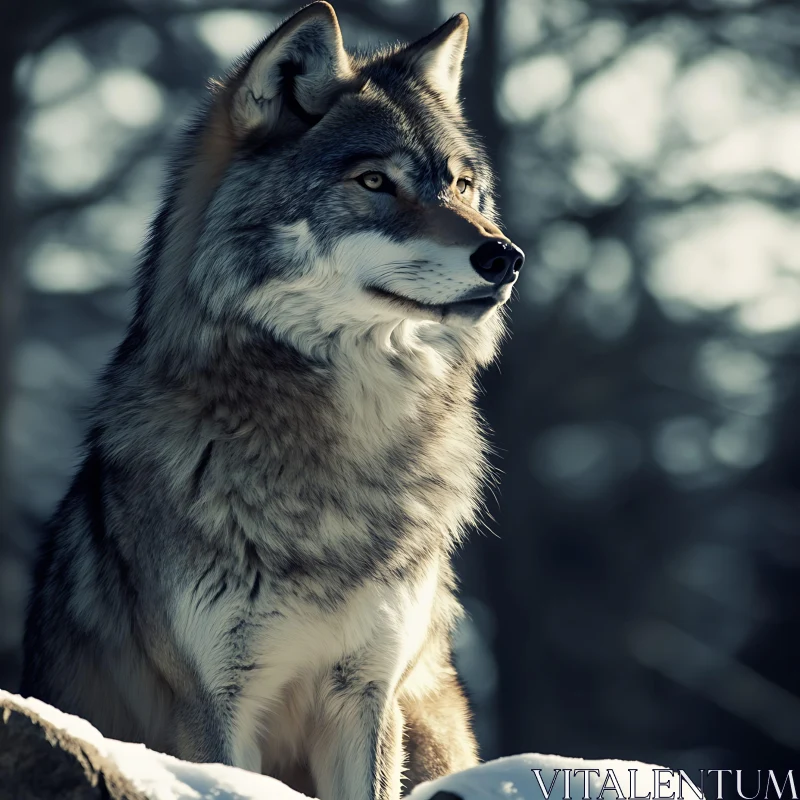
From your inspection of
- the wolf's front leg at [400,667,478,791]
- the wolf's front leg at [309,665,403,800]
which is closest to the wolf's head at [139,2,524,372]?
the wolf's front leg at [309,665,403,800]

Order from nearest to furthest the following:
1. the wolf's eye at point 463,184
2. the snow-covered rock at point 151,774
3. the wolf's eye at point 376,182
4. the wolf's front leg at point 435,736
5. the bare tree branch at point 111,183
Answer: the snow-covered rock at point 151,774
the wolf's eye at point 376,182
the wolf's eye at point 463,184
the wolf's front leg at point 435,736
the bare tree branch at point 111,183

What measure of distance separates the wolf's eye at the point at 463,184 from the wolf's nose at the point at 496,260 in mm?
515

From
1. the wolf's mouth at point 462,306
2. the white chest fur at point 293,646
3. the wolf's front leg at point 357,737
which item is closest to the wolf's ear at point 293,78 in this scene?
the wolf's mouth at point 462,306

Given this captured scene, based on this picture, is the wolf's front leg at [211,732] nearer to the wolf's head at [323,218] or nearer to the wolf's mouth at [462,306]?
the wolf's head at [323,218]

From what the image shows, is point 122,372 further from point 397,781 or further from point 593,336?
point 593,336

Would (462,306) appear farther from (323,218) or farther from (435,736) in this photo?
(435,736)

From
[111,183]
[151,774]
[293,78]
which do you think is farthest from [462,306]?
[111,183]

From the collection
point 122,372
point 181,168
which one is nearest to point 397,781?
point 122,372

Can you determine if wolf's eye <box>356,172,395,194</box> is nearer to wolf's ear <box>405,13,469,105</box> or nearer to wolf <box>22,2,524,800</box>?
wolf <box>22,2,524,800</box>

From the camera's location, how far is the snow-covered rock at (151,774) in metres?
2.05

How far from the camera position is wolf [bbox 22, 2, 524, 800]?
10.4ft

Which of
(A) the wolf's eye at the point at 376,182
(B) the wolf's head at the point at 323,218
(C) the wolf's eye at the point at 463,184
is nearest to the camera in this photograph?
(B) the wolf's head at the point at 323,218

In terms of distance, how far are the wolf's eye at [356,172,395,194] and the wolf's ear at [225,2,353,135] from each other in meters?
0.27

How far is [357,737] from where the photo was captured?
329 cm
